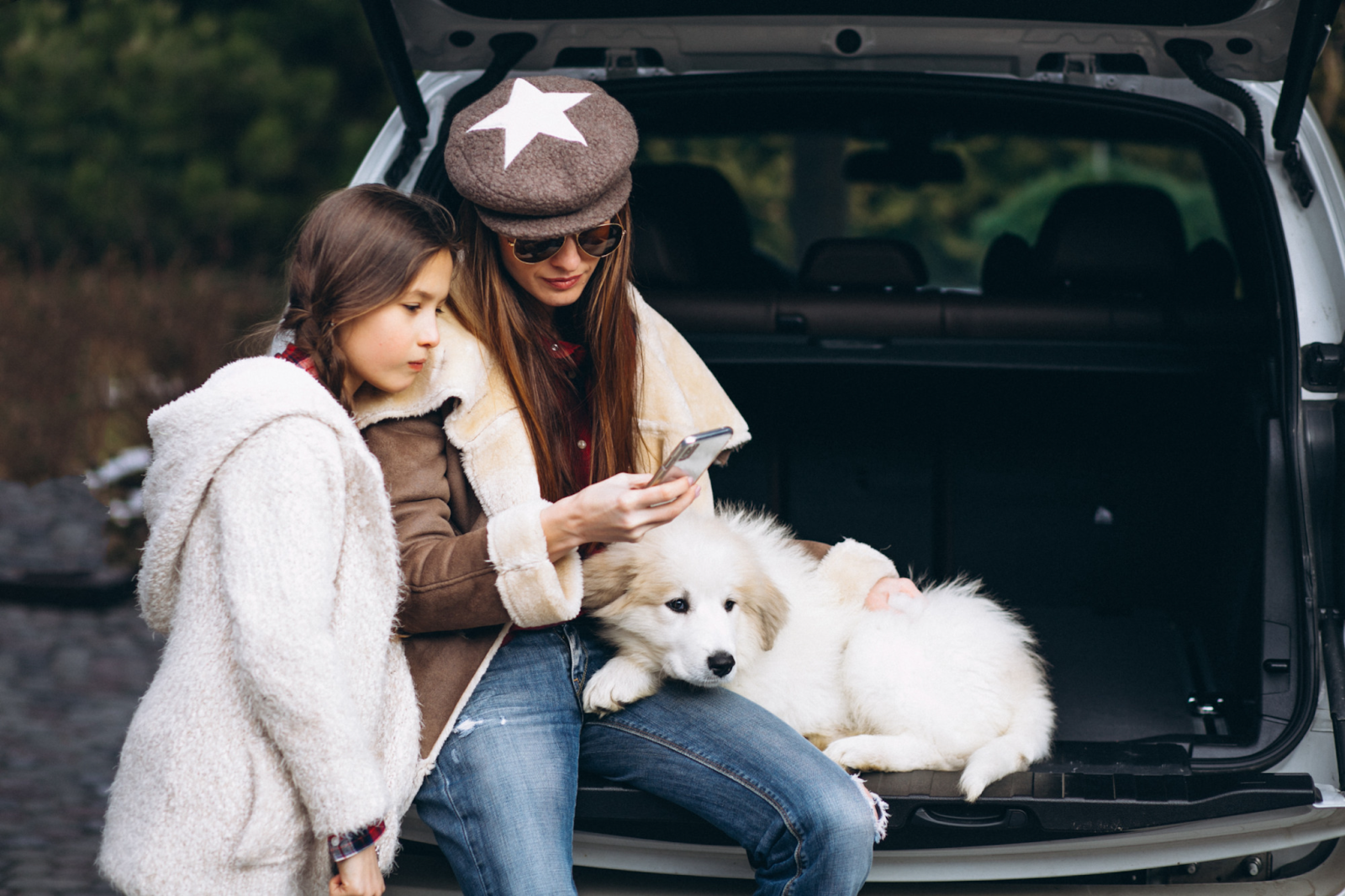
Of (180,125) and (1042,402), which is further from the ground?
(1042,402)

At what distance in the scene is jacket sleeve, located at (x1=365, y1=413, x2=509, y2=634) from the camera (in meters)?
2.04

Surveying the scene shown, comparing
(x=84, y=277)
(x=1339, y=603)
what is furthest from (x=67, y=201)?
(x=1339, y=603)

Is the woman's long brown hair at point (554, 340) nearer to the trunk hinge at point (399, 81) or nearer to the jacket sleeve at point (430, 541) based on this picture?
the jacket sleeve at point (430, 541)

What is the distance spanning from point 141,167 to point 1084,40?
409 inches

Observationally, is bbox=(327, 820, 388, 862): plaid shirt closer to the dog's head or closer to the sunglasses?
the dog's head

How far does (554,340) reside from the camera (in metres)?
2.39

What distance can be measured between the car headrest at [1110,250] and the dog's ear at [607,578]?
196cm

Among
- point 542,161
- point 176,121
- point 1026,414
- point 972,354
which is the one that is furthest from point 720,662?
point 176,121

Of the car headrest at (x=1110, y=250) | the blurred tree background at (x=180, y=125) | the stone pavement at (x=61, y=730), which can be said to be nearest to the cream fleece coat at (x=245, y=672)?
the stone pavement at (x=61, y=730)

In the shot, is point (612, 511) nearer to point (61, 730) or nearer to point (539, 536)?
point (539, 536)

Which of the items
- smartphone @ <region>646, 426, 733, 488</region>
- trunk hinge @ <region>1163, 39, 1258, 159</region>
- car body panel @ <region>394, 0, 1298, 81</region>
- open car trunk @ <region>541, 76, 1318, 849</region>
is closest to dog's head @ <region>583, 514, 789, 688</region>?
smartphone @ <region>646, 426, 733, 488</region>

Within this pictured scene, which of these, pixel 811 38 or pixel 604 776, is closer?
pixel 604 776

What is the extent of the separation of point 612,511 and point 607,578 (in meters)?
0.37

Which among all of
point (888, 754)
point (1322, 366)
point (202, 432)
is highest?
point (202, 432)
